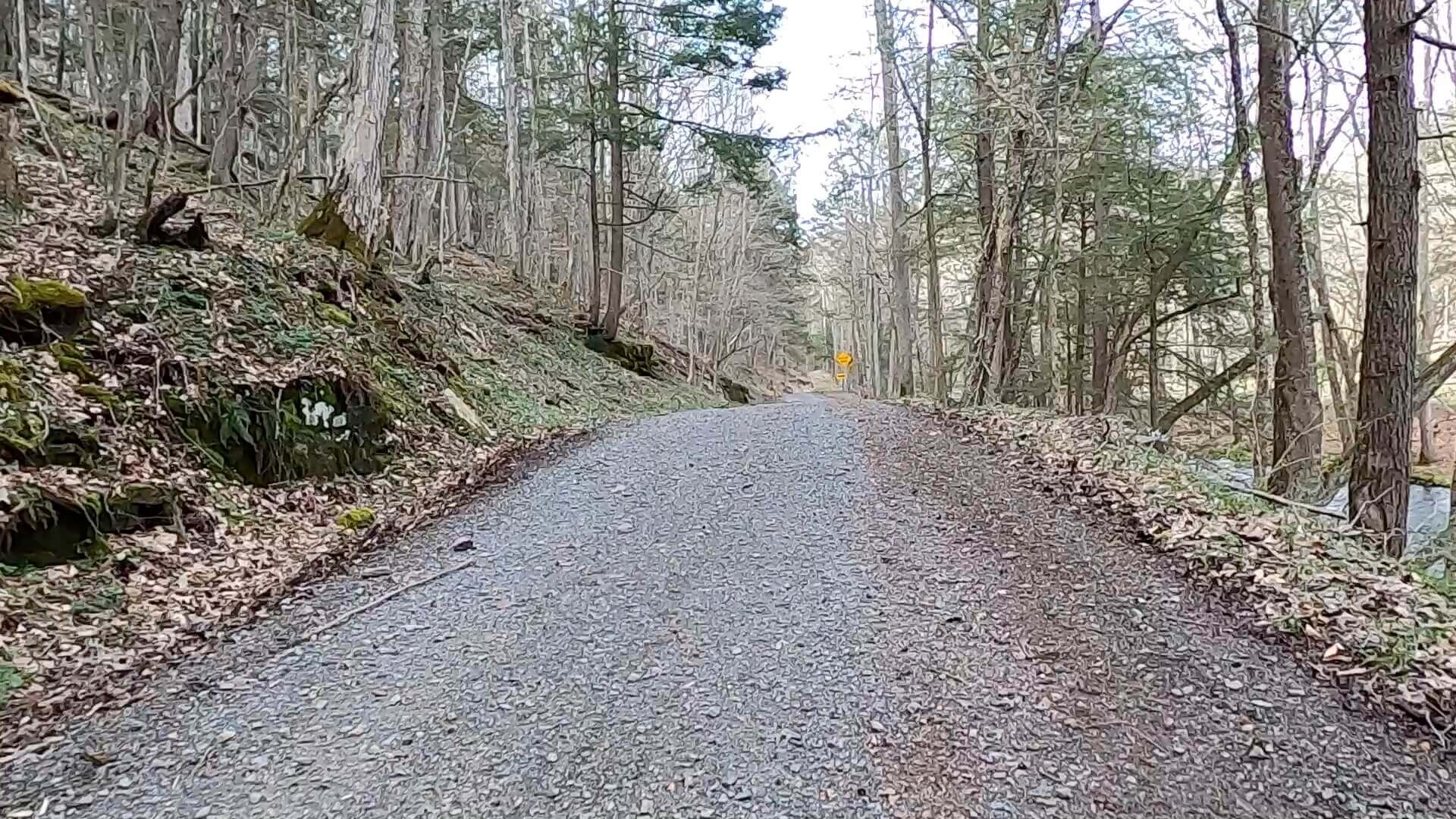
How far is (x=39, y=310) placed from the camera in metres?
5.06

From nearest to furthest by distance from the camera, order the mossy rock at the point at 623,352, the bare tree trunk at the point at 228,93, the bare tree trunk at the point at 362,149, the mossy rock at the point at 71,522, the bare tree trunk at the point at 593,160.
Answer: the mossy rock at the point at 71,522 → the bare tree trunk at the point at 362,149 → the bare tree trunk at the point at 228,93 → the bare tree trunk at the point at 593,160 → the mossy rock at the point at 623,352

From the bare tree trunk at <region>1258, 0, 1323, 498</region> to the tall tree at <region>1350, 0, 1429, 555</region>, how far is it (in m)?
2.56

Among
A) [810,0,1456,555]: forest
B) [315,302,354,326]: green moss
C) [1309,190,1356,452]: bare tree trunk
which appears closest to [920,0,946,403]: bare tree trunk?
[810,0,1456,555]: forest

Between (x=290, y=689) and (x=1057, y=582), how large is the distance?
351 centimetres

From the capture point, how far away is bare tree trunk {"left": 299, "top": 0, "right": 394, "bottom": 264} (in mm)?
8945

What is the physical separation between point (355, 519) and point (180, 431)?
1143mm

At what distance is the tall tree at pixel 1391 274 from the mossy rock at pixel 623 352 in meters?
12.7

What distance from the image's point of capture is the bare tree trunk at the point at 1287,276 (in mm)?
7457

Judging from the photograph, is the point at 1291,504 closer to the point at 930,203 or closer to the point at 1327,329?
the point at 930,203

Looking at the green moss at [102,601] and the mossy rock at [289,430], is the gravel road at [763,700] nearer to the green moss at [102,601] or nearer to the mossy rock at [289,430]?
the green moss at [102,601]

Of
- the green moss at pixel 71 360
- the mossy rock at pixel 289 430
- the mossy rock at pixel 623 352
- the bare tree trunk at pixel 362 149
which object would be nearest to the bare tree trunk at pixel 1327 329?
the mossy rock at pixel 289 430

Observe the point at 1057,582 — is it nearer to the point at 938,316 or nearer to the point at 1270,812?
the point at 1270,812

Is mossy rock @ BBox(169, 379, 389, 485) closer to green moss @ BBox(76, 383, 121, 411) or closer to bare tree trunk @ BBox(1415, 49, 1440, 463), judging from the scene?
green moss @ BBox(76, 383, 121, 411)

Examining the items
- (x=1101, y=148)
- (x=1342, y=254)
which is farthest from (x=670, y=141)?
(x=1342, y=254)
